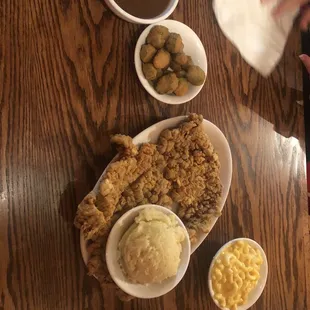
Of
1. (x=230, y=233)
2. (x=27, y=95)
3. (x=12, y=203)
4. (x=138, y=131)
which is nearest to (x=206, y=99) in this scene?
(x=138, y=131)

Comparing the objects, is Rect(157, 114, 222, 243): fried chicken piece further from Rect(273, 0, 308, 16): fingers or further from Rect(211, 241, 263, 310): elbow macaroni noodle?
Rect(273, 0, 308, 16): fingers

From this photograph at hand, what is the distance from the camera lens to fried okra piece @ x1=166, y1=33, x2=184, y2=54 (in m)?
1.40

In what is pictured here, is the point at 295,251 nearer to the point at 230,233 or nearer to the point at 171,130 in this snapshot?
the point at 230,233

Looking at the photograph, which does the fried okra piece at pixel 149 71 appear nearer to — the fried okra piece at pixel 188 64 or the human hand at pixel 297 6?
the fried okra piece at pixel 188 64

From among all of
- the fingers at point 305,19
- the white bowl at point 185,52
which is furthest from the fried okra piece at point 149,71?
the fingers at point 305,19

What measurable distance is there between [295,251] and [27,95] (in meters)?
1.20

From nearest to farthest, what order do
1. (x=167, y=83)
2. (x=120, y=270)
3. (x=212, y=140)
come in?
(x=120, y=270)
(x=167, y=83)
(x=212, y=140)

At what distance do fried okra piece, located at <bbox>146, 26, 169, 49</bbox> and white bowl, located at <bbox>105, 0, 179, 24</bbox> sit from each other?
3 cm

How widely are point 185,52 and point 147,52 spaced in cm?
18

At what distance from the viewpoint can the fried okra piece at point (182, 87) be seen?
4.75ft

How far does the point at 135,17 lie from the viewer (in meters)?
1.40

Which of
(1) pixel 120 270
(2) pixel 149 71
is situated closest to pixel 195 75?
(2) pixel 149 71

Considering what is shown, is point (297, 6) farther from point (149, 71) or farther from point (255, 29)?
point (149, 71)

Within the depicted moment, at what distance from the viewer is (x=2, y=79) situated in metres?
1.30
